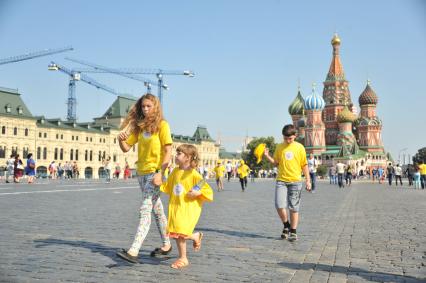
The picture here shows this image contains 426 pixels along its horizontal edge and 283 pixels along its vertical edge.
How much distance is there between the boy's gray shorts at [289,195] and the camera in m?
7.45

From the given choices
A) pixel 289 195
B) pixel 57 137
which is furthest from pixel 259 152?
pixel 57 137

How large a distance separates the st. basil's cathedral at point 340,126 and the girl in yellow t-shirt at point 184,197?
333ft

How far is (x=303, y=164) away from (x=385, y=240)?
1.62 metres

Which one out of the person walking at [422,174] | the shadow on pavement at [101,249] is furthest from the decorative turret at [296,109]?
the shadow on pavement at [101,249]

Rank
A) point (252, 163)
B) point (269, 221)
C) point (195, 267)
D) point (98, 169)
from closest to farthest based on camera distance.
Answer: point (195, 267) < point (269, 221) < point (98, 169) < point (252, 163)

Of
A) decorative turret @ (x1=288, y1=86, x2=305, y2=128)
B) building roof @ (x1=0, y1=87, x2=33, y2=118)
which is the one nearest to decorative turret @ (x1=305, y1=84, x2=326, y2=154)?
decorative turret @ (x1=288, y1=86, x2=305, y2=128)

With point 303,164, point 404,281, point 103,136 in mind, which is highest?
point 103,136

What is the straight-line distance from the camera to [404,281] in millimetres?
4605

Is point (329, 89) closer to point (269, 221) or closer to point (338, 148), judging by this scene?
point (338, 148)

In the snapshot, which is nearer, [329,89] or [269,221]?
[269,221]

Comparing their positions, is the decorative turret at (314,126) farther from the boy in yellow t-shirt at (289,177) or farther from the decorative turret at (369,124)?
the boy in yellow t-shirt at (289,177)

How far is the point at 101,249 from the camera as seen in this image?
19.8 feet

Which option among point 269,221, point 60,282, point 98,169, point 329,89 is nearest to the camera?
point 60,282

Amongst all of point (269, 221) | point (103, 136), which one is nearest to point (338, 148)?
point (103, 136)
